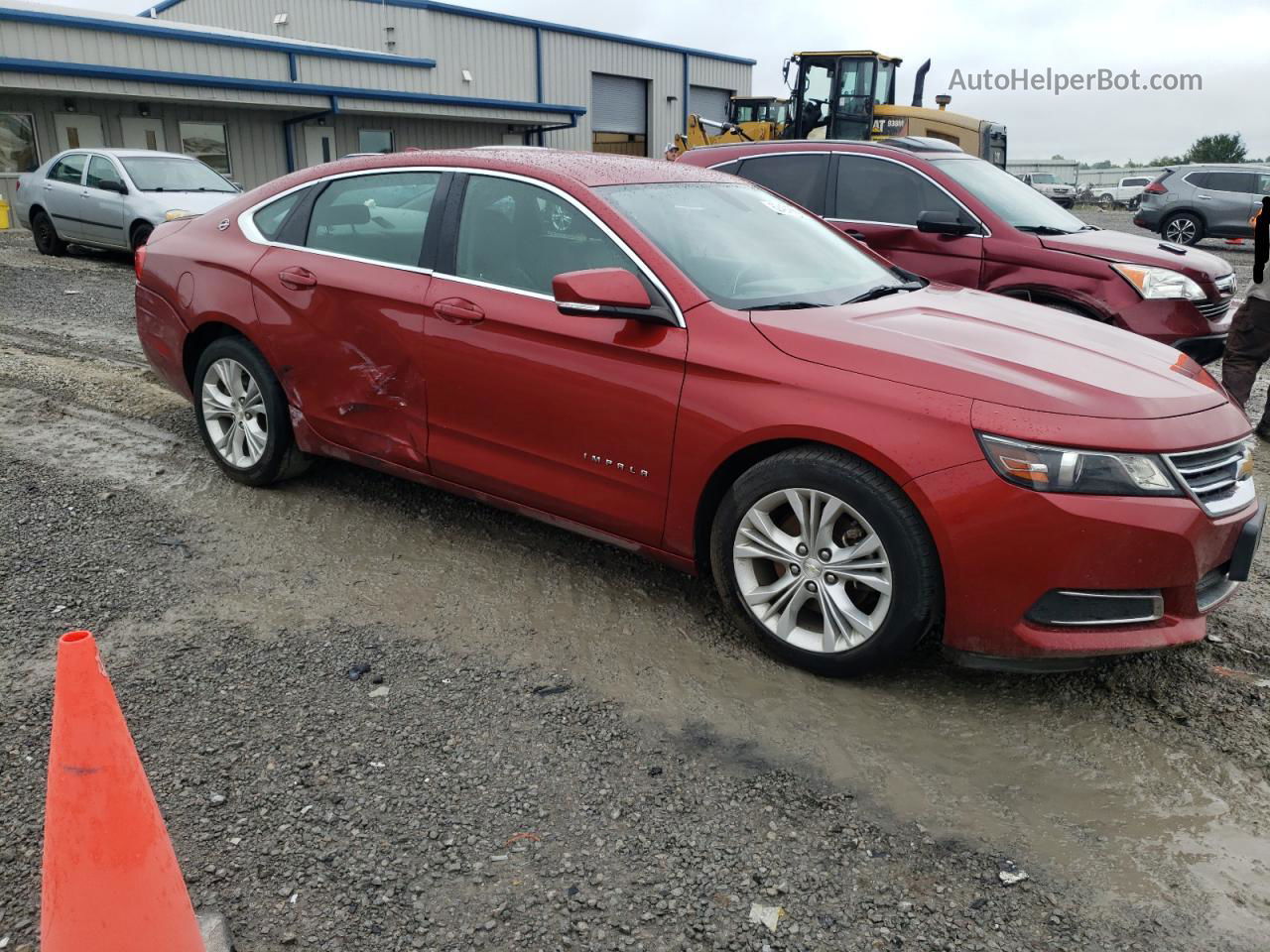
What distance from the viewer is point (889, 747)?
10.1 ft

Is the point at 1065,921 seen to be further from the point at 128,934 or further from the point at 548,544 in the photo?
the point at 548,544

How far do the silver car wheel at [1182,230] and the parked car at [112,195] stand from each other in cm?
1843

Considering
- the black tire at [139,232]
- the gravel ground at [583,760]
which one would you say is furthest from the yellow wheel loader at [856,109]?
the gravel ground at [583,760]

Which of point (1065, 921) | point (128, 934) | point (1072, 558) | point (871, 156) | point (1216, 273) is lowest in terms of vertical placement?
point (1065, 921)

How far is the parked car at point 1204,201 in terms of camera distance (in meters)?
21.0

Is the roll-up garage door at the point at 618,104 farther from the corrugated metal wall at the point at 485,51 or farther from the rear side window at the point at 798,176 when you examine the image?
the rear side window at the point at 798,176

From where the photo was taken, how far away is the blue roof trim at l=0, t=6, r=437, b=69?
1828cm

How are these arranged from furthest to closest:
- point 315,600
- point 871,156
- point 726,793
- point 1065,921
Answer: point 871,156, point 315,600, point 726,793, point 1065,921

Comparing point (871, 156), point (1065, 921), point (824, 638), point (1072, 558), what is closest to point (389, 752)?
point (824, 638)

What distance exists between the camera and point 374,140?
26.2 metres

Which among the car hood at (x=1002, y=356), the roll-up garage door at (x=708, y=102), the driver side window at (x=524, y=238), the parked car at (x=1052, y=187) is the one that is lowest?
the car hood at (x=1002, y=356)

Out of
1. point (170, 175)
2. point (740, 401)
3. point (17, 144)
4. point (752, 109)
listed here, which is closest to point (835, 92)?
point (752, 109)

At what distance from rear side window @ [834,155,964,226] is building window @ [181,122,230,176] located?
18.4 metres

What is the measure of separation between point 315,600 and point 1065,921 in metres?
2.77
